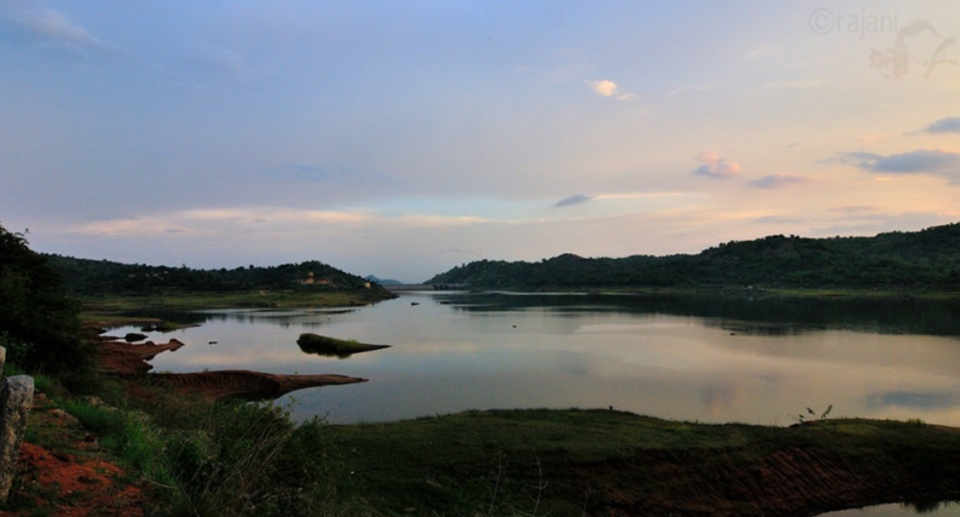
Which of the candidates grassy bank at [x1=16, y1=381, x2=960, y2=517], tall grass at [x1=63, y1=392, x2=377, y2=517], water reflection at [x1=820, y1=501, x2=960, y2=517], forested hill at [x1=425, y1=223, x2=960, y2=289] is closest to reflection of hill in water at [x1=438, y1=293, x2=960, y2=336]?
forested hill at [x1=425, y1=223, x2=960, y2=289]

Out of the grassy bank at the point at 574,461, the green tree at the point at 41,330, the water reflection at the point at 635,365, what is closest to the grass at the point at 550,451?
the grassy bank at the point at 574,461

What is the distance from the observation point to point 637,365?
136ft

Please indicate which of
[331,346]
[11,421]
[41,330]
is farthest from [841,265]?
[11,421]

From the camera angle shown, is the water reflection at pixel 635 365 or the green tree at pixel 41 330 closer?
the green tree at pixel 41 330

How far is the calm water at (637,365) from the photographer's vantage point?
28375mm

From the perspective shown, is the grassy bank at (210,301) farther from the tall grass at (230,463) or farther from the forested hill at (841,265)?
the forested hill at (841,265)

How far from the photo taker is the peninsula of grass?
50219mm

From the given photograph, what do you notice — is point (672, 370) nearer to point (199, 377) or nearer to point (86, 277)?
point (199, 377)

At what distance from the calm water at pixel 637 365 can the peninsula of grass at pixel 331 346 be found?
185 cm

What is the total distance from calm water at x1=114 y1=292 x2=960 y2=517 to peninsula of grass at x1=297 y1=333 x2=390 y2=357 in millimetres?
1854

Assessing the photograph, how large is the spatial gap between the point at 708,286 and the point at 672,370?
148m

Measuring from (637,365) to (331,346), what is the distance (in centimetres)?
3029

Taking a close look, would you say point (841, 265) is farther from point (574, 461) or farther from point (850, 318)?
point (574, 461)

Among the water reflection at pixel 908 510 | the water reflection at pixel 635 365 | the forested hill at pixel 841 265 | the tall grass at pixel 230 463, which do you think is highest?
the forested hill at pixel 841 265
